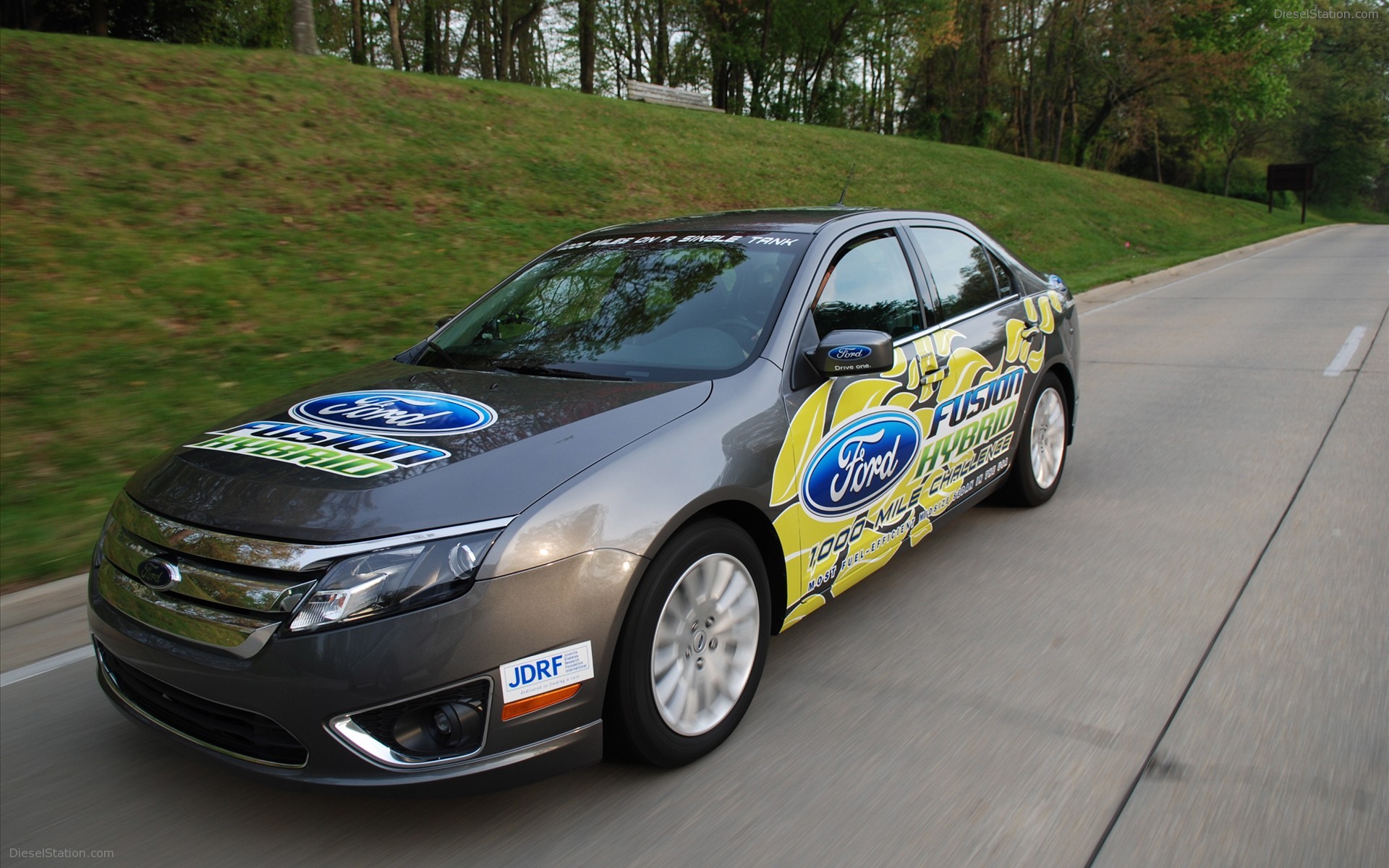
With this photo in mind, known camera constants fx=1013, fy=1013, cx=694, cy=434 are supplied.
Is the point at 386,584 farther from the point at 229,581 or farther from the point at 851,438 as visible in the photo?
the point at 851,438

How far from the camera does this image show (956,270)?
4.87 meters

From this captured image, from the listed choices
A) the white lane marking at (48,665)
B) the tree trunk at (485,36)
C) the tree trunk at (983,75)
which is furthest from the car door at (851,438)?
the tree trunk at (983,75)

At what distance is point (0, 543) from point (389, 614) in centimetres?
352

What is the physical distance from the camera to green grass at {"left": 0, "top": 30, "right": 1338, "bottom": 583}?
6.59 m

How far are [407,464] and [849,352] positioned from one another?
1.55 meters

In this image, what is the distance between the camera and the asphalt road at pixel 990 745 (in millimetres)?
2650

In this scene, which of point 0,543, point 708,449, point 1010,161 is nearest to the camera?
point 708,449

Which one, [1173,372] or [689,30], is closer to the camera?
[1173,372]

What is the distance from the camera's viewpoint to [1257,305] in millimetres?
14945

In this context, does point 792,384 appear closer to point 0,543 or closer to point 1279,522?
point 1279,522

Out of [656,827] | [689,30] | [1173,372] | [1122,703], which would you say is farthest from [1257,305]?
[689,30]

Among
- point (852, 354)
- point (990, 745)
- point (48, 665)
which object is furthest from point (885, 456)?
point (48, 665)

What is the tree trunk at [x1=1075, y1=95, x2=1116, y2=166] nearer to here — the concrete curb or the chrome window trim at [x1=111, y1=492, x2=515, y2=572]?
the concrete curb

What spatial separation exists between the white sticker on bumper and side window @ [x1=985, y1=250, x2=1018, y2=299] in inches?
133
